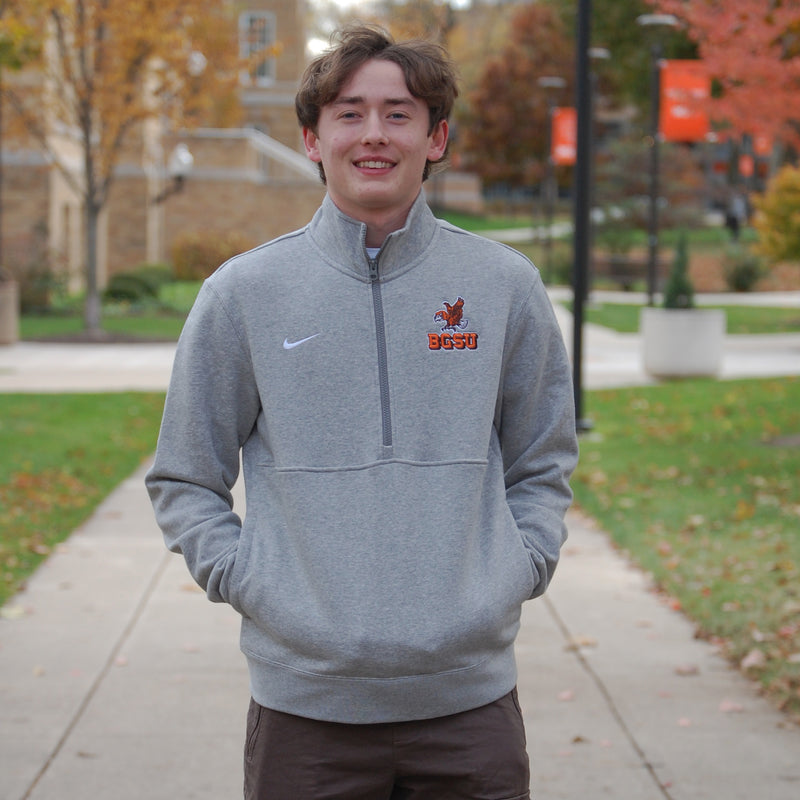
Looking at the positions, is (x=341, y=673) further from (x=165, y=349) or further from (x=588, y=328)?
(x=588, y=328)

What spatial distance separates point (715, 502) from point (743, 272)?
1076 inches

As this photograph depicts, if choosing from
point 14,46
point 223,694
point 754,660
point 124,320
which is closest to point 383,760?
point 223,694

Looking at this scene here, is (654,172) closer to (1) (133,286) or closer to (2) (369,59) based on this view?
(1) (133,286)

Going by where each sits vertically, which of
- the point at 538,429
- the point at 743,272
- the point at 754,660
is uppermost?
the point at 538,429

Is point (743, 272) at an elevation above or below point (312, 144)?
below

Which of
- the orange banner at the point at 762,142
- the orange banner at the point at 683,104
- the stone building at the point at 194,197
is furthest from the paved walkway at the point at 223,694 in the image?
the stone building at the point at 194,197

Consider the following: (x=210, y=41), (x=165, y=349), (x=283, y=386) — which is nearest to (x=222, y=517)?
(x=283, y=386)

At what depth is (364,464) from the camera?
2.28 m

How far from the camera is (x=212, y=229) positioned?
33.2 meters

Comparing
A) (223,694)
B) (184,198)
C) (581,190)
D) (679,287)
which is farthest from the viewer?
(184,198)

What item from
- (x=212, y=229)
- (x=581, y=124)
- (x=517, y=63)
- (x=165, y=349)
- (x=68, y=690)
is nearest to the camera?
(x=68, y=690)

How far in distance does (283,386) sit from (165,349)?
1738 centimetres

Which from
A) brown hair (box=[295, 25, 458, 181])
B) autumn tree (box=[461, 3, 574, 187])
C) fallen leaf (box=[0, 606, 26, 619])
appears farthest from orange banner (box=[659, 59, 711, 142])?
autumn tree (box=[461, 3, 574, 187])

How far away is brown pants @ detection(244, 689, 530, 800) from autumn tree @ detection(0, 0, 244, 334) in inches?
671
